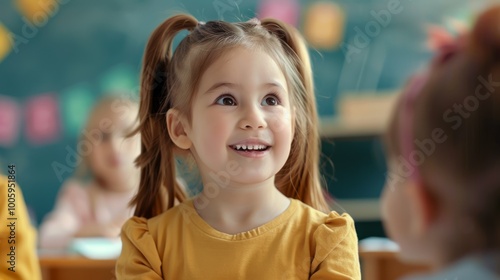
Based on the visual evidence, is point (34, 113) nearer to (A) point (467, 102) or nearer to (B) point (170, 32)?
(B) point (170, 32)

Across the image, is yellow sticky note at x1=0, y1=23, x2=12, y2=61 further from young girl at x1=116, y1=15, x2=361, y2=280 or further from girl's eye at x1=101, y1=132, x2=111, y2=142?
young girl at x1=116, y1=15, x2=361, y2=280

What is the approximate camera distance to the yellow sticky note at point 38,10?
194 inches

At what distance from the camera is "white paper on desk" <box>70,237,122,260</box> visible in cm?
226

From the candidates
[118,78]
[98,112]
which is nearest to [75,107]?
[118,78]

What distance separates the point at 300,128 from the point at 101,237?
1.38 metres

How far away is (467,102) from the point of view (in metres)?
0.89

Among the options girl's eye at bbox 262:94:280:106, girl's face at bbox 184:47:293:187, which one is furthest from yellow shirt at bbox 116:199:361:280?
girl's eye at bbox 262:94:280:106

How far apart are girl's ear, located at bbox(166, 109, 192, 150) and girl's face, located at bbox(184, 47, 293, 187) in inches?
3.5

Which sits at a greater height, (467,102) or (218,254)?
(467,102)

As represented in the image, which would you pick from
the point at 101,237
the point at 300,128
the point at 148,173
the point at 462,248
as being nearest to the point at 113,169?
the point at 101,237

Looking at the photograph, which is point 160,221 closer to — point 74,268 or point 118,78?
point 74,268

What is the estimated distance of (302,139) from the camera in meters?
1.65

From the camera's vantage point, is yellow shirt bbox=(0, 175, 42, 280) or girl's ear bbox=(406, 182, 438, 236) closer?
girl's ear bbox=(406, 182, 438, 236)

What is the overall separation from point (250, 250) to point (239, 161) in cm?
18
